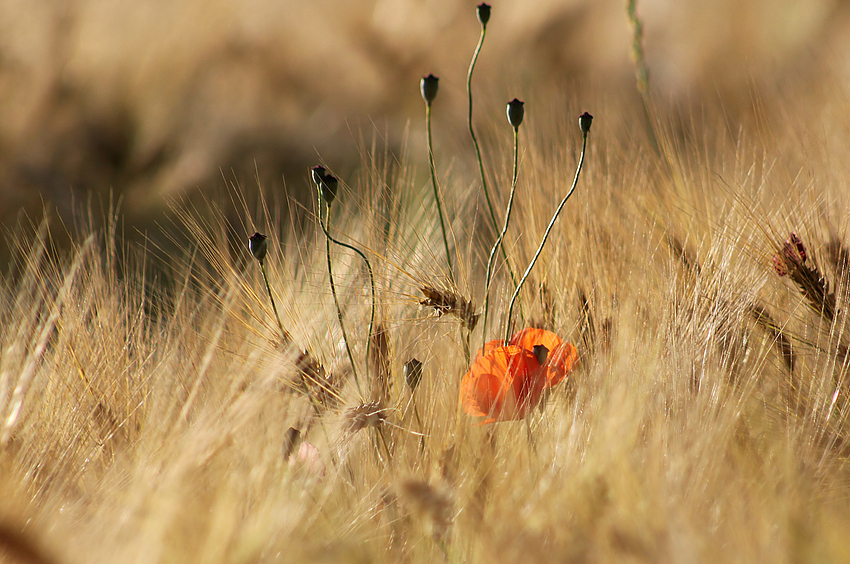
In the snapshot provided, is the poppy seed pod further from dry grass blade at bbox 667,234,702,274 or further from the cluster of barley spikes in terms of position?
dry grass blade at bbox 667,234,702,274

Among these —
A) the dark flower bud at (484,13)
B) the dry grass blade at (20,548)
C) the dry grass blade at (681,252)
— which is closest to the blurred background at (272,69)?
the dry grass blade at (681,252)

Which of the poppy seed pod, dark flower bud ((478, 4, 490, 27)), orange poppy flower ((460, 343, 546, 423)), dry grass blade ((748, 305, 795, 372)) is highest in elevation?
dark flower bud ((478, 4, 490, 27))

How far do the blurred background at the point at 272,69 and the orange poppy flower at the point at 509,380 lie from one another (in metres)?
1.26

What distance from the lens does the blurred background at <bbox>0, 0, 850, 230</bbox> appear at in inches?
70.9

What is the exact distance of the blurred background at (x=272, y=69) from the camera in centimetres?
180

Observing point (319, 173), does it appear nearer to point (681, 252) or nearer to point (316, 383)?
point (316, 383)

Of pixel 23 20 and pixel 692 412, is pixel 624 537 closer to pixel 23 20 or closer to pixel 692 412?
pixel 692 412

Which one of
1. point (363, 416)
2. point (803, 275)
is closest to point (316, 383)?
point (363, 416)

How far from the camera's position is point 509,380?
45 centimetres

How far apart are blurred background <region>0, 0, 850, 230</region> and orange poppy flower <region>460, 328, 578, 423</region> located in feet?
4.13

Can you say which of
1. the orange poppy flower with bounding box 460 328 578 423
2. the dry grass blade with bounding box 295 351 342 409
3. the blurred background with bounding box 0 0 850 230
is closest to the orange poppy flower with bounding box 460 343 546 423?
the orange poppy flower with bounding box 460 328 578 423

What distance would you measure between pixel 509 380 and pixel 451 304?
0.09m

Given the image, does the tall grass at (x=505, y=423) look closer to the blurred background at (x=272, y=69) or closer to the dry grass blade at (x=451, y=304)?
the dry grass blade at (x=451, y=304)

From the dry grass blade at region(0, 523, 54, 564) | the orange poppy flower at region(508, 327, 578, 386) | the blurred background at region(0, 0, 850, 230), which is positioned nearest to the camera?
the dry grass blade at region(0, 523, 54, 564)
